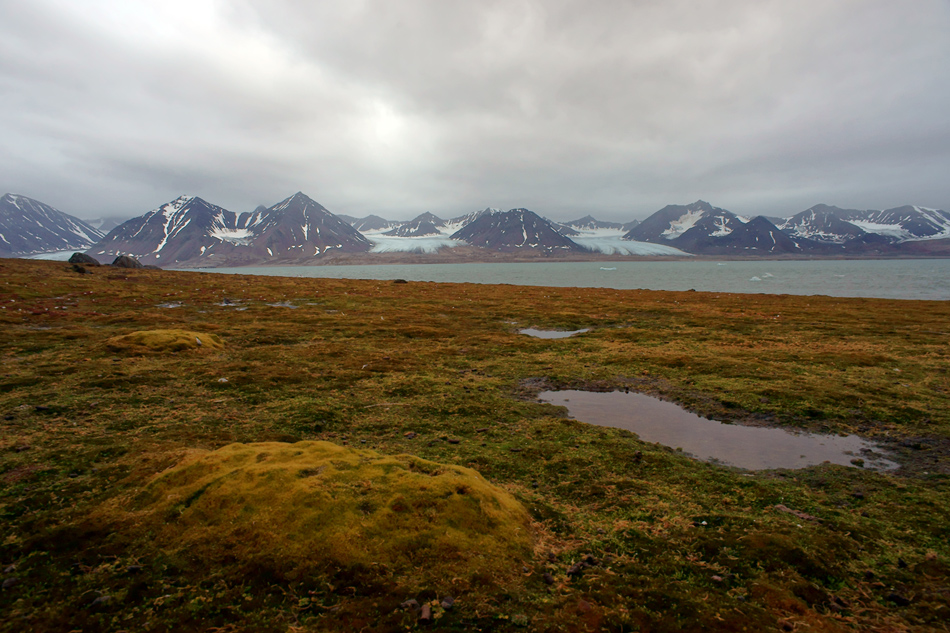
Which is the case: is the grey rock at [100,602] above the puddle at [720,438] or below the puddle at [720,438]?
above

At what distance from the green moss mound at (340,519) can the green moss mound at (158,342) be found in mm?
14735

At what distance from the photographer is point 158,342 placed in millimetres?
20391

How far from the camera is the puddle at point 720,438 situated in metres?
11.3

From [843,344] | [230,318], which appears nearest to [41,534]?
[230,318]

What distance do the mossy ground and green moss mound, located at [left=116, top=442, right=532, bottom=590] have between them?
0.17m

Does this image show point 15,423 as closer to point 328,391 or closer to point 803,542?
point 328,391

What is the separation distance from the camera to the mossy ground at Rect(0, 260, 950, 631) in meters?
5.59

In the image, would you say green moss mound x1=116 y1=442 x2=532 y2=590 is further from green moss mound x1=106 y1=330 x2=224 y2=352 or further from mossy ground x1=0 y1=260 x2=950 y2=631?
green moss mound x1=106 y1=330 x2=224 y2=352

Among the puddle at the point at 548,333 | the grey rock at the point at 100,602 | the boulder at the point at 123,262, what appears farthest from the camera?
the boulder at the point at 123,262

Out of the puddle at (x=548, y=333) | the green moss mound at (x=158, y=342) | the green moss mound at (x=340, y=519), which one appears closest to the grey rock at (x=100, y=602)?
the green moss mound at (x=340, y=519)

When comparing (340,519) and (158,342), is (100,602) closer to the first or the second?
(340,519)

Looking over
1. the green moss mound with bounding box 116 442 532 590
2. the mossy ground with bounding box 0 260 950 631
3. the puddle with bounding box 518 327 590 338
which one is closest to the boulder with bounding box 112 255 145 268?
the mossy ground with bounding box 0 260 950 631

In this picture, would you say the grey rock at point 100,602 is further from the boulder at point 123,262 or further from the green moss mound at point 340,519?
the boulder at point 123,262

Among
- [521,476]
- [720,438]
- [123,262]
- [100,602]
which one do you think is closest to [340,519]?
[100,602]
